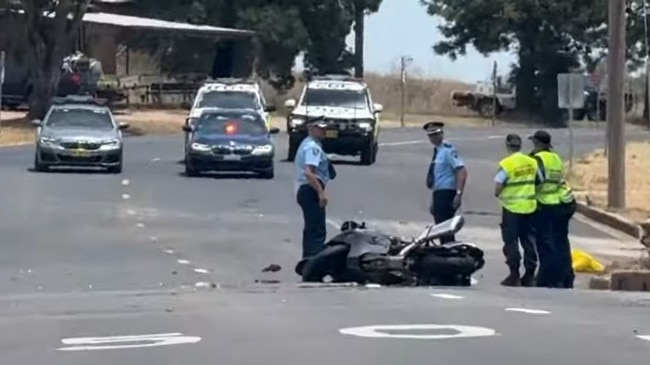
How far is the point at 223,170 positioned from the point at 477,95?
49.5 meters

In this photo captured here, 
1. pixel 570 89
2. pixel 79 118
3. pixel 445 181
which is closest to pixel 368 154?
pixel 570 89

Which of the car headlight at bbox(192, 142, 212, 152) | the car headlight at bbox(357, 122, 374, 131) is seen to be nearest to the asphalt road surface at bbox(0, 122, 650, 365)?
the car headlight at bbox(192, 142, 212, 152)

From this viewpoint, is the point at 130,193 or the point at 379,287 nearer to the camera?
the point at 379,287

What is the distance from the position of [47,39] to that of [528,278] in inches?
1629

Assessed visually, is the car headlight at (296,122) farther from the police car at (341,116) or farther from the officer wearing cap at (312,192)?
the officer wearing cap at (312,192)

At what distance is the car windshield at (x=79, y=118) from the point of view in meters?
40.3

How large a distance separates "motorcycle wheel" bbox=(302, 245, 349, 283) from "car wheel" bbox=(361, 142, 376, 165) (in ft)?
86.3

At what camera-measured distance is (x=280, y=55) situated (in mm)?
80000

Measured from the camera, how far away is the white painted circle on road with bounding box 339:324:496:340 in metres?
12.9

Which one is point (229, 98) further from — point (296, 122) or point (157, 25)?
point (157, 25)

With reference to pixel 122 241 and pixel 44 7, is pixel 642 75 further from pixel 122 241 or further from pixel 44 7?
pixel 122 241

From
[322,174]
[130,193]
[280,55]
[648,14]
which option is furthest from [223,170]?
[648,14]

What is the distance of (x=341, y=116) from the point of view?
146 feet

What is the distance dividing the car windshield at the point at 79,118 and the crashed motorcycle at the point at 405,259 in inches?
915
